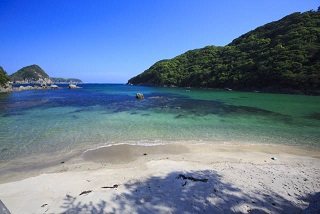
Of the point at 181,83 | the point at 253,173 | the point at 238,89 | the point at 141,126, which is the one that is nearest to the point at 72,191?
the point at 253,173

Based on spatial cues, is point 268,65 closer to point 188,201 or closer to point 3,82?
point 188,201

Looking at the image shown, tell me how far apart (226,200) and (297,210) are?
2090 millimetres

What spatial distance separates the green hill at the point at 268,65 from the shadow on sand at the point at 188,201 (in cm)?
7129

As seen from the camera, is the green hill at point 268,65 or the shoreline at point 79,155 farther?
the green hill at point 268,65

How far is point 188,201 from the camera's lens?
7895 mm

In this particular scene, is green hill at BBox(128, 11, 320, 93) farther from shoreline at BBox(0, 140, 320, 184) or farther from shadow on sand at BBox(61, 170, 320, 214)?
shadow on sand at BBox(61, 170, 320, 214)

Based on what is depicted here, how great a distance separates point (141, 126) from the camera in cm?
2323

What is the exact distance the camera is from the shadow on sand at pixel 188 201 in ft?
24.2

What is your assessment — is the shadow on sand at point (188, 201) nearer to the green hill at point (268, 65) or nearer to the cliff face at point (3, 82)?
the green hill at point (268, 65)

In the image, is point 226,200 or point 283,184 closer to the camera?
point 226,200

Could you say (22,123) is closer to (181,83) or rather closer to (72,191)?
(72,191)

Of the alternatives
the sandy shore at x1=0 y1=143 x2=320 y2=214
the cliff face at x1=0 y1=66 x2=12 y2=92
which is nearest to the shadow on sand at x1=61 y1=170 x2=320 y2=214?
the sandy shore at x1=0 y1=143 x2=320 y2=214

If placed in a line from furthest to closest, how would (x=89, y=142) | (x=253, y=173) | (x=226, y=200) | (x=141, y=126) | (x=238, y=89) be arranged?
(x=238, y=89), (x=141, y=126), (x=89, y=142), (x=253, y=173), (x=226, y=200)

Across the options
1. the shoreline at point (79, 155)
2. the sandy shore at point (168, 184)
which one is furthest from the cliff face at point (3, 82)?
the sandy shore at point (168, 184)
